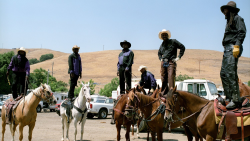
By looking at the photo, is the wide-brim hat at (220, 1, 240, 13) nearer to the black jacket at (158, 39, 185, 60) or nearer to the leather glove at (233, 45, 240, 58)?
the leather glove at (233, 45, 240, 58)

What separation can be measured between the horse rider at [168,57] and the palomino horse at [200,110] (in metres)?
1.60

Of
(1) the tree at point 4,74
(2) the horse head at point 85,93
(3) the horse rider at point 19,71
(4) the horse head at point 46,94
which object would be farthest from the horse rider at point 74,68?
(1) the tree at point 4,74

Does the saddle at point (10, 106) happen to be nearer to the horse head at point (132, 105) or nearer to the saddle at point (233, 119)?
the horse head at point (132, 105)

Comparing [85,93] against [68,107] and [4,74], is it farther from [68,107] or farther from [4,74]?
[4,74]

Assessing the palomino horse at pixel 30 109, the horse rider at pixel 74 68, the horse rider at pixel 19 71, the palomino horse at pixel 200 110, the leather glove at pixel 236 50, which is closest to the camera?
the leather glove at pixel 236 50

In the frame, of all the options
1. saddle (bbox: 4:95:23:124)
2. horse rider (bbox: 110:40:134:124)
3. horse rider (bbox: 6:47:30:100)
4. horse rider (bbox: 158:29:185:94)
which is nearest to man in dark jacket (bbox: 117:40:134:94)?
horse rider (bbox: 110:40:134:124)

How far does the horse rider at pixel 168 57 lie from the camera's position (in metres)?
7.74

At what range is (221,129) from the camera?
5.31m

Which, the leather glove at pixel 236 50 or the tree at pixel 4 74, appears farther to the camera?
the tree at pixel 4 74

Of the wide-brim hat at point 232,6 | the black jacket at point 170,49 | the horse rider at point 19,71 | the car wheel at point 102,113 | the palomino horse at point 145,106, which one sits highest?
the wide-brim hat at point 232,6

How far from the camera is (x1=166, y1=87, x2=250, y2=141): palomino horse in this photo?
5426 mm

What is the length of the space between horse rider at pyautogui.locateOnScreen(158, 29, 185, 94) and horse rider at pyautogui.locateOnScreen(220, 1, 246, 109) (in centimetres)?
223

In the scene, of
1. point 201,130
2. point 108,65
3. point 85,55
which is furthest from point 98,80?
point 201,130

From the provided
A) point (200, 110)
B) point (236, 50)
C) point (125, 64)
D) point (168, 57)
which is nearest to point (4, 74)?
point (125, 64)
